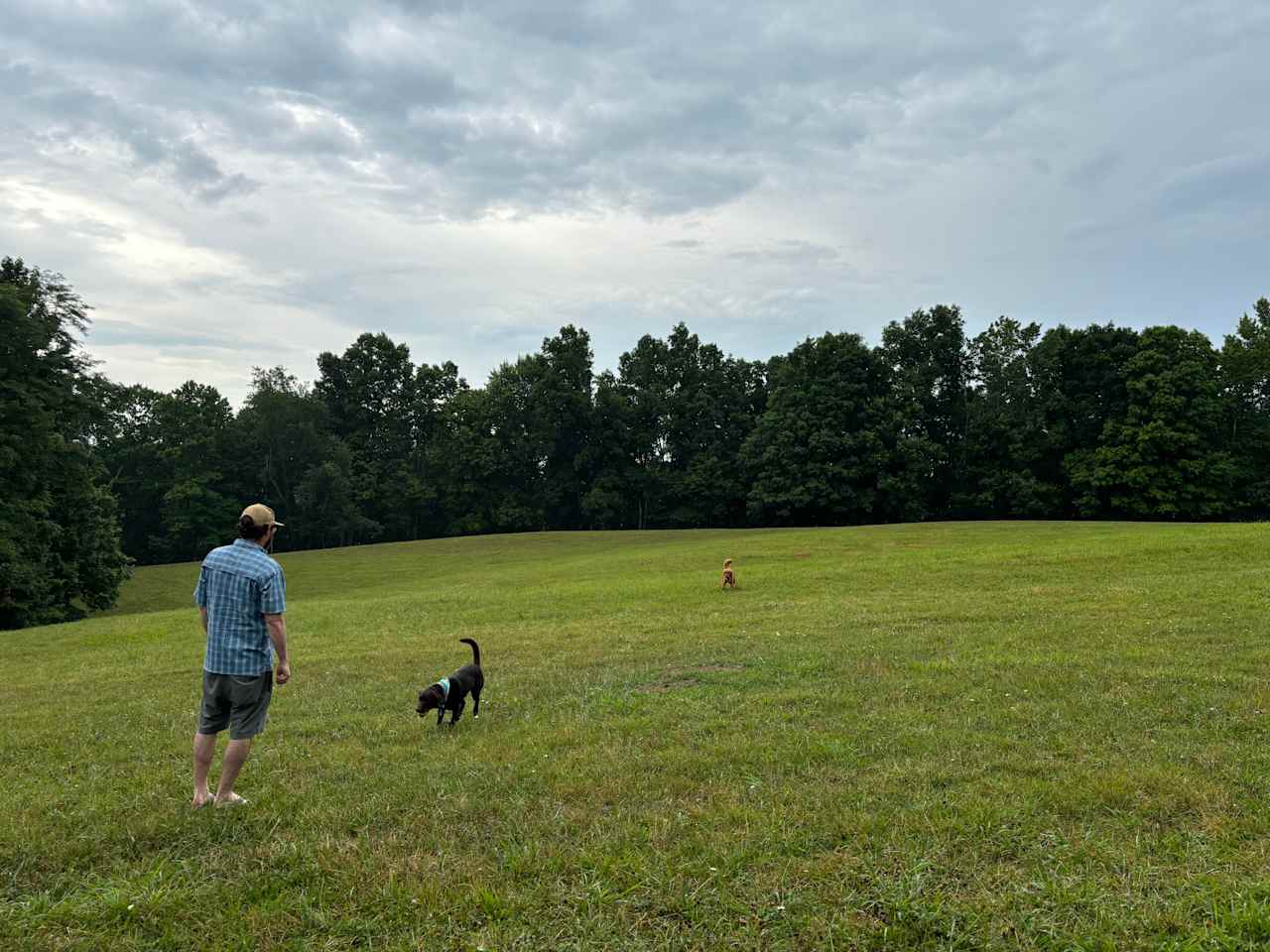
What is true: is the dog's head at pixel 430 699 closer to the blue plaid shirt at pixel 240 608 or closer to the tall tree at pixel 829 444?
the blue plaid shirt at pixel 240 608

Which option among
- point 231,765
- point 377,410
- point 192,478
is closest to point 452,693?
point 231,765

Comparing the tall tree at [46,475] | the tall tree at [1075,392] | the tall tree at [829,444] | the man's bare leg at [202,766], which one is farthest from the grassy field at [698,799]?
the tall tree at [1075,392]

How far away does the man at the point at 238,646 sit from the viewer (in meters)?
5.83

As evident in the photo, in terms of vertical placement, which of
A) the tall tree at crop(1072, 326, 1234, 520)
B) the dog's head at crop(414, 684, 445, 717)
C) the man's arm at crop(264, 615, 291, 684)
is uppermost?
the tall tree at crop(1072, 326, 1234, 520)

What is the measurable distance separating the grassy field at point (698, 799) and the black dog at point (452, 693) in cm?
29

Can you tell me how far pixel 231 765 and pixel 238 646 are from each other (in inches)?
36.5

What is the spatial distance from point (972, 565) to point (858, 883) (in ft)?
65.0

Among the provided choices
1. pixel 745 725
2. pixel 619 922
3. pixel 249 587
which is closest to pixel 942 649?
pixel 745 725

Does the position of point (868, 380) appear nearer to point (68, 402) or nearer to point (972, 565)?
point (972, 565)

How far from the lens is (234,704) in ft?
19.2

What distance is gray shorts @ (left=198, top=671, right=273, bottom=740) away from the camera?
5.84 metres

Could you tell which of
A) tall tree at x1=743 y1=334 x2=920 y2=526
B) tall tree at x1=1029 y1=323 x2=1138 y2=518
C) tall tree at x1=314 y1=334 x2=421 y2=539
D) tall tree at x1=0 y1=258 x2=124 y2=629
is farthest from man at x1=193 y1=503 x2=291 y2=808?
tall tree at x1=314 y1=334 x2=421 y2=539

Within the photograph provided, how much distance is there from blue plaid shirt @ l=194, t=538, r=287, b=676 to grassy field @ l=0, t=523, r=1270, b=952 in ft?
3.74

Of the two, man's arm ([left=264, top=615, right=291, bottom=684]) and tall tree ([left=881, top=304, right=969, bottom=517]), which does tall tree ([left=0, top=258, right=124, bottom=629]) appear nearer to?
man's arm ([left=264, top=615, right=291, bottom=684])
